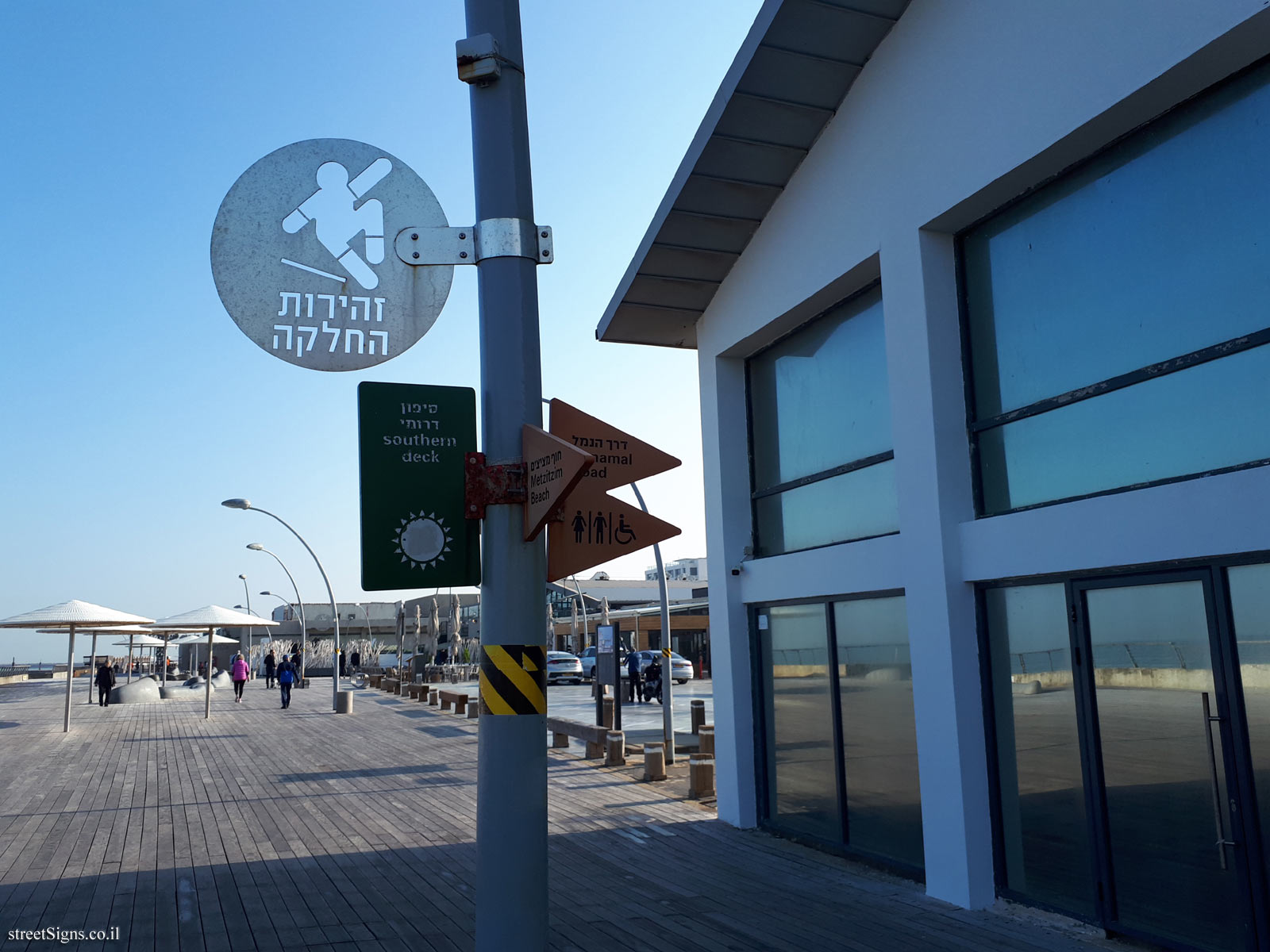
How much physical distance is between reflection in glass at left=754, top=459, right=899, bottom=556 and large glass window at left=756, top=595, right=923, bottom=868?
640mm

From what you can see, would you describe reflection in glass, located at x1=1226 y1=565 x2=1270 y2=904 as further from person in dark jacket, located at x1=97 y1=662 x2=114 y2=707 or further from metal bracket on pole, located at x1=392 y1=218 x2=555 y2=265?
person in dark jacket, located at x1=97 y1=662 x2=114 y2=707

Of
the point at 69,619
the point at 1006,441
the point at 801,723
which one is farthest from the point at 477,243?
the point at 69,619

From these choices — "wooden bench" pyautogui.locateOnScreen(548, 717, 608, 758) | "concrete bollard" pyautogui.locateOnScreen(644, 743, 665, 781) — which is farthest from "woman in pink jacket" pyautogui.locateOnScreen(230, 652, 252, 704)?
"concrete bollard" pyautogui.locateOnScreen(644, 743, 665, 781)

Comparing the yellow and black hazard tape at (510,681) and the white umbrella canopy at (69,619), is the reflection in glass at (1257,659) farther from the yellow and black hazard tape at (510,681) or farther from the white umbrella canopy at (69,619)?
the white umbrella canopy at (69,619)

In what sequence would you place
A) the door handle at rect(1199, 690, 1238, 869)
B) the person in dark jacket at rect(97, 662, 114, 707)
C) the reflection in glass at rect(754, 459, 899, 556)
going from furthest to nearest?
the person in dark jacket at rect(97, 662, 114, 707) < the reflection in glass at rect(754, 459, 899, 556) < the door handle at rect(1199, 690, 1238, 869)

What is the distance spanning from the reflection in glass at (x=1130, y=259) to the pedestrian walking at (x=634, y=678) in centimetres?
2333

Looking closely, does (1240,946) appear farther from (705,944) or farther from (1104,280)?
(1104,280)

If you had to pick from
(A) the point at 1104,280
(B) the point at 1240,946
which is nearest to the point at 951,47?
(A) the point at 1104,280

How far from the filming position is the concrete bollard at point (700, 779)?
1160 centimetres

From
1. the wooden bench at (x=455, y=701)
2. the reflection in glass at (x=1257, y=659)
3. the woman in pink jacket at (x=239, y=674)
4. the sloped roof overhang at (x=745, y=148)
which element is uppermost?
the sloped roof overhang at (x=745, y=148)

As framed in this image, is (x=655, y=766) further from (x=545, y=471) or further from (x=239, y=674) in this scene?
(x=239, y=674)

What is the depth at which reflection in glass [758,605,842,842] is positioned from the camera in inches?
349

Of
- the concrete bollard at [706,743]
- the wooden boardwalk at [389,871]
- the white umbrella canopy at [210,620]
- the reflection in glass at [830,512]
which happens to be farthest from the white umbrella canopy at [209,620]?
the reflection in glass at [830,512]

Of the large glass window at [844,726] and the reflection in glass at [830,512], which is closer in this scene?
the large glass window at [844,726]
